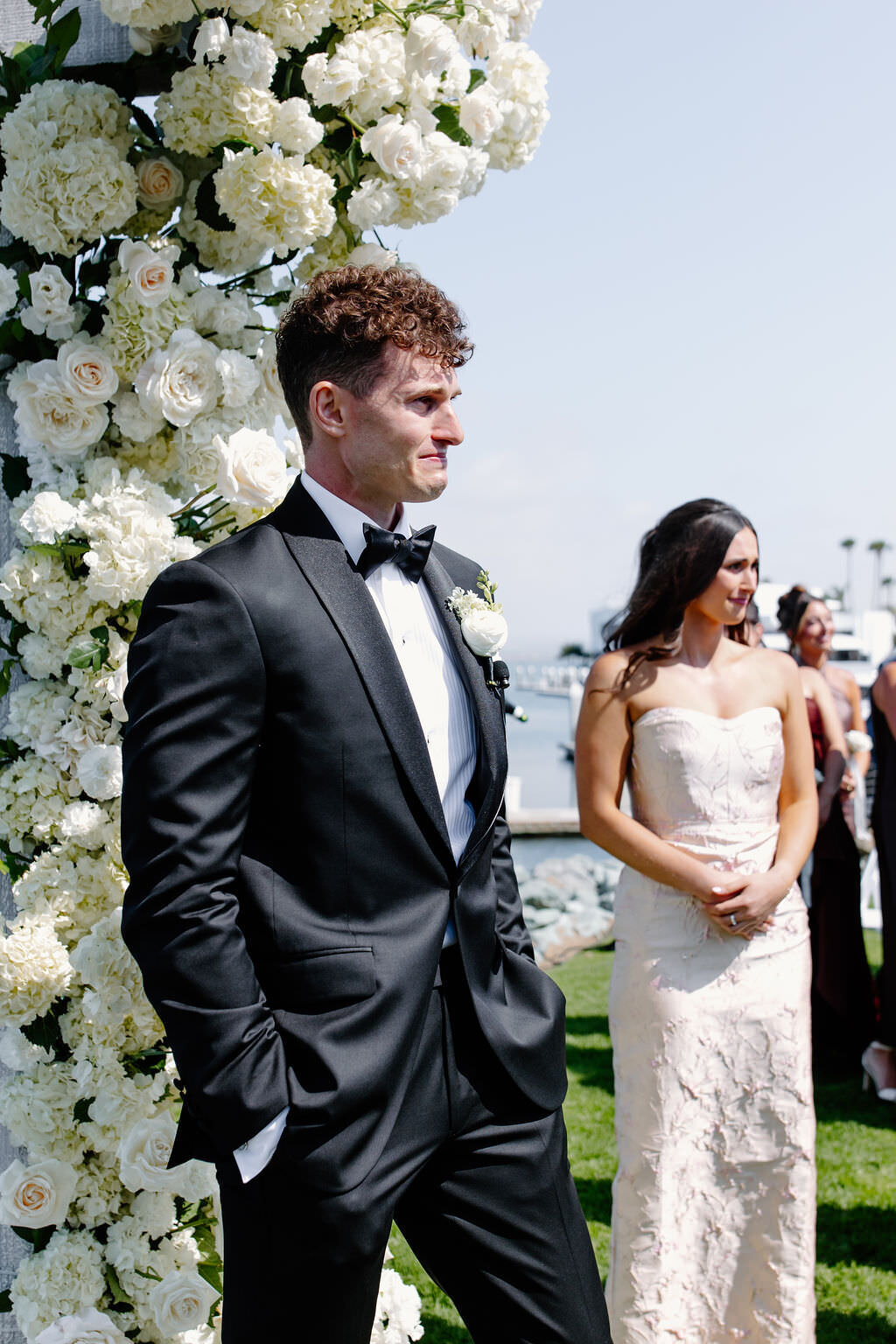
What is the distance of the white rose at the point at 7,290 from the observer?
9.73ft

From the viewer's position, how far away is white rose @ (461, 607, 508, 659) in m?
2.58

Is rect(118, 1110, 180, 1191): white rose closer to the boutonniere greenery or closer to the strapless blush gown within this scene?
the boutonniere greenery

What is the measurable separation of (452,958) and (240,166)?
181 centimetres

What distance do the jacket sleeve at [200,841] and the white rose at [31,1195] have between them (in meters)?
1.05

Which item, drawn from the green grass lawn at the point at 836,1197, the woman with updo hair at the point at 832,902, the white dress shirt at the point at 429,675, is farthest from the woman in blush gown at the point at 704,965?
the woman with updo hair at the point at 832,902

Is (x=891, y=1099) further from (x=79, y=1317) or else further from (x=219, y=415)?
(x=219, y=415)

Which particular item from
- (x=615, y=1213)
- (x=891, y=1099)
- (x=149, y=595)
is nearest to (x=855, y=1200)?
(x=891, y=1099)

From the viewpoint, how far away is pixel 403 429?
2.39 meters

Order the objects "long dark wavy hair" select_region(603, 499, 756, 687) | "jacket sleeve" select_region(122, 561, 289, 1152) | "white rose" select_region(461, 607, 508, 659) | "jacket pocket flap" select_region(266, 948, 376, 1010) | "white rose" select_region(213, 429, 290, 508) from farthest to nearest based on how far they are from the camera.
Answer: "long dark wavy hair" select_region(603, 499, 756, 687) → "white rose" select_region(213, 429, 290, 508) → "white rose" select_region(461, 607, 508, 659) → "jacket pocket flap" select_region(266, 948, 376, 1010) → "jacket sleeve" select_region(122, 561, 289, 1152)

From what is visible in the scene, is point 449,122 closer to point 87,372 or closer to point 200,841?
point 87,372

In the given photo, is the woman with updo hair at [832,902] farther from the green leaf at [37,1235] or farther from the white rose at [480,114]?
the green leaf at [37,1235]

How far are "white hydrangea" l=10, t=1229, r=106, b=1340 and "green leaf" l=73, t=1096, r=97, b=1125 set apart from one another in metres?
0.28

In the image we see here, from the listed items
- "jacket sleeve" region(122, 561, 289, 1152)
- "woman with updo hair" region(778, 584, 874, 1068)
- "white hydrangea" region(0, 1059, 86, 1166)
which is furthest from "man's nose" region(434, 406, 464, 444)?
"woman with updo hair" region(778, 584, 874, 1068)

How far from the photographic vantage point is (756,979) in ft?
12.4
